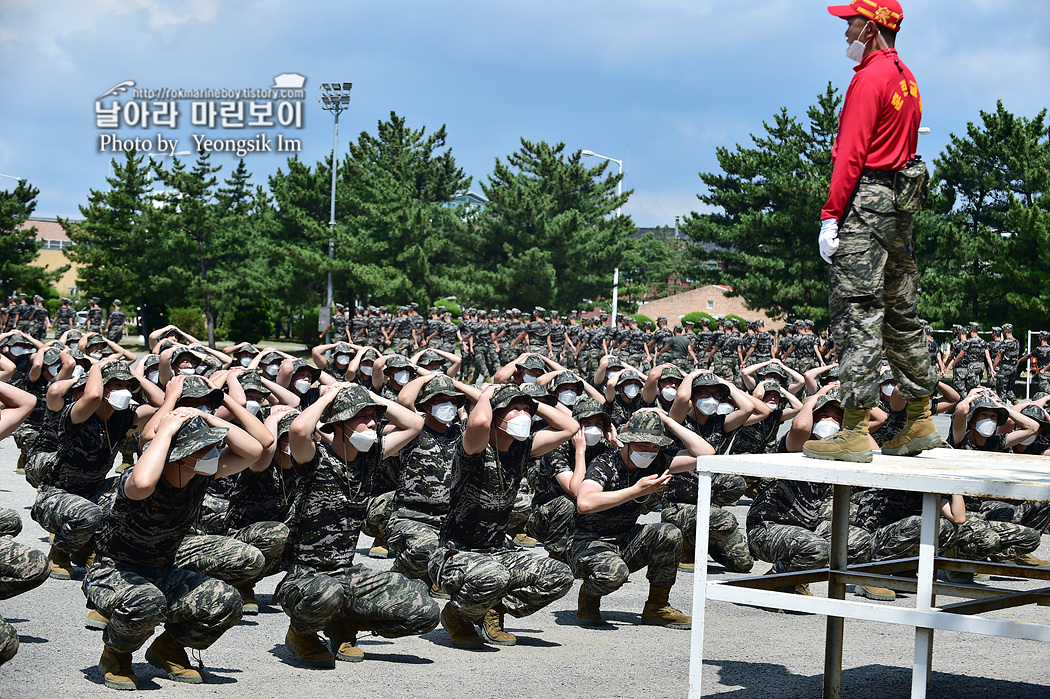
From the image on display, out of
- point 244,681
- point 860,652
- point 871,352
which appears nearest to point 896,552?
point 860,652

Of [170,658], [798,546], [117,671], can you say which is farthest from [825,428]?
[117,671]

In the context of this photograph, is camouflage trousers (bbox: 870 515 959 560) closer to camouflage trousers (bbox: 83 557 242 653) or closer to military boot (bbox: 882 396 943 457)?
military boot (bbox: 882 396 943 457)

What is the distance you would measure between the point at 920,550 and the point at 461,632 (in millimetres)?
3816

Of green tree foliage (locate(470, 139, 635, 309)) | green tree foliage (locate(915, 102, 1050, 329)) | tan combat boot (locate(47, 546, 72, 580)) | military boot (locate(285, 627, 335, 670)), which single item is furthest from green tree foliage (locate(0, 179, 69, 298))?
military boot (locate(285, 627, 335, 670))

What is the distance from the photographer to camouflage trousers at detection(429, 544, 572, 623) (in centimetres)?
707

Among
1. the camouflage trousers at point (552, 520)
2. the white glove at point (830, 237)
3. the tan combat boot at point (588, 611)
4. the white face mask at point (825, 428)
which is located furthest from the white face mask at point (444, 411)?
the white glove at point (830, 237)

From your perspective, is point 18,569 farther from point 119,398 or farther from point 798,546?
point 798,546

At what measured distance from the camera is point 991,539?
9.37m

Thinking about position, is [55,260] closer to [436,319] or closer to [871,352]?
[436,319]

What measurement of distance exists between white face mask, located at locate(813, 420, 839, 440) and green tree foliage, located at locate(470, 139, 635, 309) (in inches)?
1502

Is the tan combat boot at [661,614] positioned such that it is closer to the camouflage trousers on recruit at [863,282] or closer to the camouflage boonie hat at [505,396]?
→ the camouflage boonie hat at [505,396]

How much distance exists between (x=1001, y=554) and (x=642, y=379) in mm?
4891

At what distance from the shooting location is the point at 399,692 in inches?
244

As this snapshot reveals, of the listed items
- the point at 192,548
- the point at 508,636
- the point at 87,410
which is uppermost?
the point at 87,410
